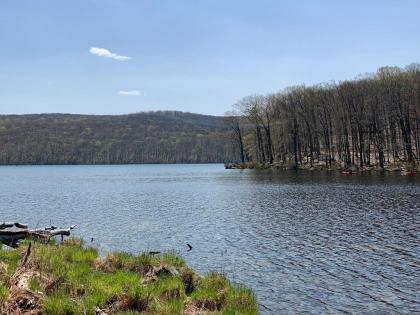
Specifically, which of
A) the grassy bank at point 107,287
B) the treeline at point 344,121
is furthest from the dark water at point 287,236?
the treeline at point 344,121

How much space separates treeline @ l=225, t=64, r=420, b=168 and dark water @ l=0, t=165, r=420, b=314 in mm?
44036

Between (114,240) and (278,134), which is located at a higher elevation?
(278,134)

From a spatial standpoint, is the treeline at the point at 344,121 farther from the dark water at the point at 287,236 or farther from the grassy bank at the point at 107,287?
the grassy bank at the point at 107,287

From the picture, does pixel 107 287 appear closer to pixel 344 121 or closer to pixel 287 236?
pixel 287 236

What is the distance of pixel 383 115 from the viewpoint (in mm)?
98438

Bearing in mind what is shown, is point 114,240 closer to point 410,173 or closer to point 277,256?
point 277,256

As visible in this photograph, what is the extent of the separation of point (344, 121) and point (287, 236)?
3181 inches

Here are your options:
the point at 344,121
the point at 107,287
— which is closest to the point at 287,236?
the point at 107,287

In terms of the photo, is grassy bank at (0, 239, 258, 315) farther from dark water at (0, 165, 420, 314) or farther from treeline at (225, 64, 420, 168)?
treeline at (225, 64, 420, 168)

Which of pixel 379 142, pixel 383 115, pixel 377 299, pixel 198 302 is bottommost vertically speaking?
pixel 377 299

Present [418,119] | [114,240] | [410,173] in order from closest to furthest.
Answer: [114,240] → [410,173] → [418,119]

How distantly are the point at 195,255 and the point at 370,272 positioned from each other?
9.25m

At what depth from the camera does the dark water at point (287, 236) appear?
17.2 m

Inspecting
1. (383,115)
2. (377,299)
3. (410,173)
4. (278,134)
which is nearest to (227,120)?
(278,134)
